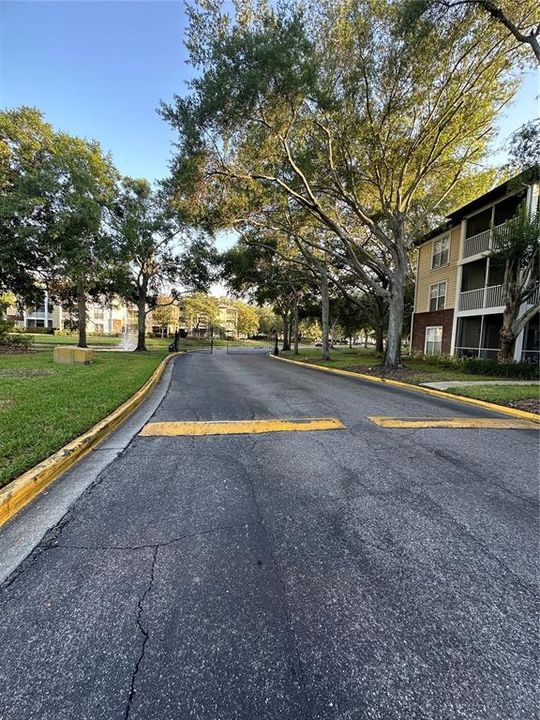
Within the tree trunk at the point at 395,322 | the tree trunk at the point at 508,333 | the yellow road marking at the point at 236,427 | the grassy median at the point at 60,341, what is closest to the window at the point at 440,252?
the tree trunk at the point at 395,322

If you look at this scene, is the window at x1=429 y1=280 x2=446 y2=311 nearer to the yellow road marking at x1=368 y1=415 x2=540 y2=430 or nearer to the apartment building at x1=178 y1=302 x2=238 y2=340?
the yellow road marking at x1=368 y1=415 x2=540 y2=430

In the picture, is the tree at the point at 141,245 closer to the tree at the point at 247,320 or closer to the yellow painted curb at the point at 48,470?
the yellow painted curb at the point at 48,470

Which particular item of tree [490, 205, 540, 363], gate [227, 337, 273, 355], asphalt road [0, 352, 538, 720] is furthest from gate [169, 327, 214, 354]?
asphalt road [0, 352, 538, 720]

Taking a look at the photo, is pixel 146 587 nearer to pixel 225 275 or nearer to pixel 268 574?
pixel 268 574

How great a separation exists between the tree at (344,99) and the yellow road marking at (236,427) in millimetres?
8412

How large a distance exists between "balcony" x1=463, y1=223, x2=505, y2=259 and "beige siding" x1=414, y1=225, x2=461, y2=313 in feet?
2.51

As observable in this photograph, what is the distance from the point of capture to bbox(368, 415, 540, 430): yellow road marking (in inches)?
212

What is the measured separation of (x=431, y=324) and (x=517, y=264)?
28.4ft

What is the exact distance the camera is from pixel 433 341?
19.2 metres

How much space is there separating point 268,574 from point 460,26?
12890 millimetres

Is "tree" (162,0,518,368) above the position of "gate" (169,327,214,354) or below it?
above

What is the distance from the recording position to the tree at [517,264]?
10320 mm

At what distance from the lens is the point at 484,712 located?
4.33 feet

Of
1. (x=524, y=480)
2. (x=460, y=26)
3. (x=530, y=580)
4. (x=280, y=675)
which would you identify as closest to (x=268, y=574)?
(x=280, y=675)
